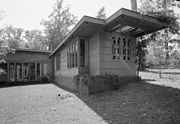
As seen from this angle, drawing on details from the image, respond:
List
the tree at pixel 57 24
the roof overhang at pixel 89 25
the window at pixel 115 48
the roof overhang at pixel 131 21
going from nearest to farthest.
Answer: the roof overhang at pixel 131 21, the roof overhang at pixel 89 25, the window at pixel 115 48, the tree at pixel 57 24

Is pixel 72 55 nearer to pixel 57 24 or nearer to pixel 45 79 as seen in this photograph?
pixel 45 79

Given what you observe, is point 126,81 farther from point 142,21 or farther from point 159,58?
point 159,58

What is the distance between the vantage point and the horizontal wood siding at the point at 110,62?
5742 millimetres

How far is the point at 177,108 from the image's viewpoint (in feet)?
9.41

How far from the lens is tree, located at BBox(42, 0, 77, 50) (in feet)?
79.5

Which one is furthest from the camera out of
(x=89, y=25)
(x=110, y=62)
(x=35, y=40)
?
(x=35, y=40)

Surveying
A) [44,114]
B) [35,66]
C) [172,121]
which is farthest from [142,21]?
[35,66]

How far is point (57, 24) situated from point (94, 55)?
822 inches

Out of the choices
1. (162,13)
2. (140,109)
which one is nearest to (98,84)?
(140,109)

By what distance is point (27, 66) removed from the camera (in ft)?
45.0

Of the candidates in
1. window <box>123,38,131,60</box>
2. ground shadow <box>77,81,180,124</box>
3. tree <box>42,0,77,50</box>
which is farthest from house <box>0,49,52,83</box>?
tree <box>42,0,77,50</box>

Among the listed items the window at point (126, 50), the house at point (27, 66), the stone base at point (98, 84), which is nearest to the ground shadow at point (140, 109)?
the stone base at point (98, 84)

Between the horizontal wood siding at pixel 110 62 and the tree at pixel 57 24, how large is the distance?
19.4 m

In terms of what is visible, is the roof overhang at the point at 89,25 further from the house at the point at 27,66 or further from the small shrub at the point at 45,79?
the house at the point at 27,66
